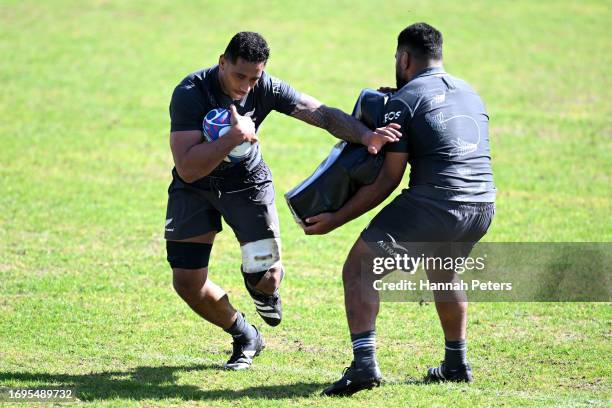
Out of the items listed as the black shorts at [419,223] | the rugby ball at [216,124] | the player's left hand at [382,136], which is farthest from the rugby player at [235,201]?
the black shorts at [419,223]

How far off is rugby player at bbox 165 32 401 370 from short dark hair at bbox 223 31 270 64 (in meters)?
0.01

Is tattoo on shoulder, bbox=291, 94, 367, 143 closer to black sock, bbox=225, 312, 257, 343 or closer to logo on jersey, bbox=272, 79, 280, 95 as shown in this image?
logo on jersey, bbox=272, 79, 280, 95

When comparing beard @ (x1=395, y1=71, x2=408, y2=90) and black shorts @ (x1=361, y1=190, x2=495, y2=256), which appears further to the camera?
beard @ (x1=395, y1=71, x2=408, y2=90)

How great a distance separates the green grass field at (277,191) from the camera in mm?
7262

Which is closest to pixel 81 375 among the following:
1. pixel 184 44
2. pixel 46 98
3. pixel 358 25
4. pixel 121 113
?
pixel 121 113

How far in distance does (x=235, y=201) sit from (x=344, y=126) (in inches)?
39.8

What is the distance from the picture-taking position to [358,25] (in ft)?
83.1

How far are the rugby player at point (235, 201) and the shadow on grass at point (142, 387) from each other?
0.54m

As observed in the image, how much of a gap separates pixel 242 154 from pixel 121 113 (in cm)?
1148

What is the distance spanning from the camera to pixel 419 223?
6.60 meters

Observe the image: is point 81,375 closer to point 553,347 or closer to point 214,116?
point 214,116

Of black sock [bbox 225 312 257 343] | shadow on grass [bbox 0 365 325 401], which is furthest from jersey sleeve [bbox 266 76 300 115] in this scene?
shadow on grass [bbox 0 365 325 401]

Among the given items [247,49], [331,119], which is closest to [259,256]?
[331,119]

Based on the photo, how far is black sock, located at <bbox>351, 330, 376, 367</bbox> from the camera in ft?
21.4
